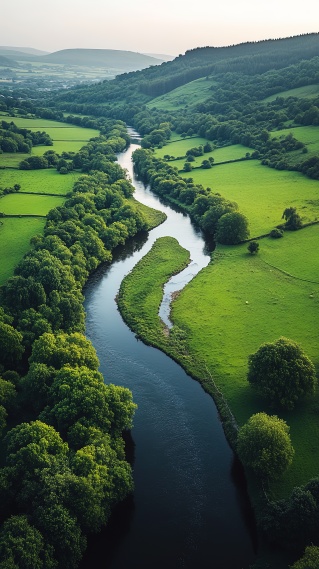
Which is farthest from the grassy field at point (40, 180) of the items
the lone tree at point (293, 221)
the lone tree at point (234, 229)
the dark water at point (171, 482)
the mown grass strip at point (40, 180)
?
the dark water at point (171, 482)

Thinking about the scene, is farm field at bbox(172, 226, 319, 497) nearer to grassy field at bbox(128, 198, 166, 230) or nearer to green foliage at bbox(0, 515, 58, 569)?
green foliage at bbox(0, 515, 58, 569)

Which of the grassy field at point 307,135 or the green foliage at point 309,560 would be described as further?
the grassy field at point 307,135

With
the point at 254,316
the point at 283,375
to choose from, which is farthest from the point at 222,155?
the point at 283,375

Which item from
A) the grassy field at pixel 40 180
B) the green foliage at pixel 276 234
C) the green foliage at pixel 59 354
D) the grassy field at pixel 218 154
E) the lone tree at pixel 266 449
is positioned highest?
the grassy field at pixel 218 154

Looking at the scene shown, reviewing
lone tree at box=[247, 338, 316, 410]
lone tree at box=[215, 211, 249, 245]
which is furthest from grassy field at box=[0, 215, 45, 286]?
lone tree at box=[247, 338, 316, 410]

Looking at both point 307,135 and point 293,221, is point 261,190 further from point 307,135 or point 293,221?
point 307,135

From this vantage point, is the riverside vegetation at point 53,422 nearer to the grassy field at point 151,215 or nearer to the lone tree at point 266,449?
the lone tree at point 266,449
